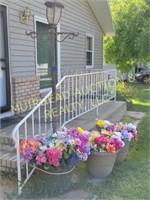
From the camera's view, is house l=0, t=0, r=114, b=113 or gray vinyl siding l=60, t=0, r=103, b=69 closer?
house l=0, t=0, r=114, b=113

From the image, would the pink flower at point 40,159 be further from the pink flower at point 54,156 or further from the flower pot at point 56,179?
the flower pot at point 56,179

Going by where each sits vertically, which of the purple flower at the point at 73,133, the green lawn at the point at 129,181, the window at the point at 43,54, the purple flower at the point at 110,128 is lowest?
the green lawn at the point at 129,181

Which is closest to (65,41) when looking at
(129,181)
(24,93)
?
(24,93)

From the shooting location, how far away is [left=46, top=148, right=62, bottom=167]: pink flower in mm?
2396

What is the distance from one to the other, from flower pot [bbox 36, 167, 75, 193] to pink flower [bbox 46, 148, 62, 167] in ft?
0.56

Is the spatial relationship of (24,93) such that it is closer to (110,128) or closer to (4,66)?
(4,66)

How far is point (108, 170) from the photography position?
2.96 metres

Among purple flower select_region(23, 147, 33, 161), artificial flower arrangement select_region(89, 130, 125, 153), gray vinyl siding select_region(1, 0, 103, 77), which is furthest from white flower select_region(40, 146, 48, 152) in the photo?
gray vinyl siding select_region(1, 0, 103, 77)

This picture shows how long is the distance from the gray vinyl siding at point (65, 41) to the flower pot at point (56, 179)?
2.48m

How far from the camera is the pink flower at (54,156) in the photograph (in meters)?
2.40

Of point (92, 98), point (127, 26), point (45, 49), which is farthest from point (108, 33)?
point (92, 98)

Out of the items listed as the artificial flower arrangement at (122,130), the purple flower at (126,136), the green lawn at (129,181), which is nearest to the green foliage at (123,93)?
the green lawn at (129,181)

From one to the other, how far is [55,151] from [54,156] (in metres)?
0.05

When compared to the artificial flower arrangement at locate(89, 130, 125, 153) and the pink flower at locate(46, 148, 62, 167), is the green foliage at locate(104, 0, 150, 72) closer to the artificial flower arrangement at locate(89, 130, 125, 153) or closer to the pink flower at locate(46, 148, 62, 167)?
the artificial flower arrangement at locate(89, 130, 125, 153)
